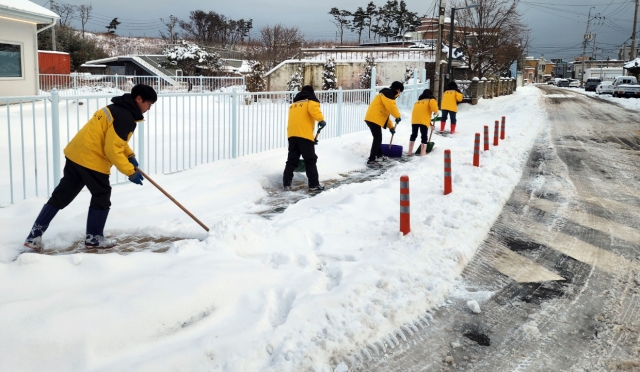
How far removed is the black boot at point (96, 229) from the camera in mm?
5219

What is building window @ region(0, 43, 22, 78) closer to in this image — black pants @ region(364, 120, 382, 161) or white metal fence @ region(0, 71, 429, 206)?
white metal fence @ region(0, 71, 429, 206)

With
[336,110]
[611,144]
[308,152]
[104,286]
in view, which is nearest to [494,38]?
[611,144]

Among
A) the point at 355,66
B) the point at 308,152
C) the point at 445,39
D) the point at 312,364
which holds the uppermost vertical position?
the point at 445,39

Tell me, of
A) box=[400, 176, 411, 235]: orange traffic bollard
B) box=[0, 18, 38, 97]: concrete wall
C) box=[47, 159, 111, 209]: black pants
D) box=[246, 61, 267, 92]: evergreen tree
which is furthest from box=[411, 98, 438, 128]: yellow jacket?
box=[246, 61, 267, 92]: evergreen tree

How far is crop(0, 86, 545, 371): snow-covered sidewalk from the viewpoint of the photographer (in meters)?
3.39

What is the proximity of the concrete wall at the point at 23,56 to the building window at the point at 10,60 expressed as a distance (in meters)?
0.12

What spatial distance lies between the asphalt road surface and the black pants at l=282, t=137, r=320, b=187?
2.91 meters

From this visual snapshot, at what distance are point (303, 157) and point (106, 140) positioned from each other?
384cm

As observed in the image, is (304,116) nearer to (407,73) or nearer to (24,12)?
(24,12)

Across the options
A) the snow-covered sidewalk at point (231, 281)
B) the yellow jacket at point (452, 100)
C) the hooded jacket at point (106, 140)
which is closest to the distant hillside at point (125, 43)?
the yellow jacket at point (452, 100)

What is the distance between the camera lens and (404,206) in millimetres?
5727

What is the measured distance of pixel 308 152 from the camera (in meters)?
8.20

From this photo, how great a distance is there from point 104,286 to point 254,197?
145 inches

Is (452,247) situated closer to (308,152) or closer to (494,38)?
(308,152)
